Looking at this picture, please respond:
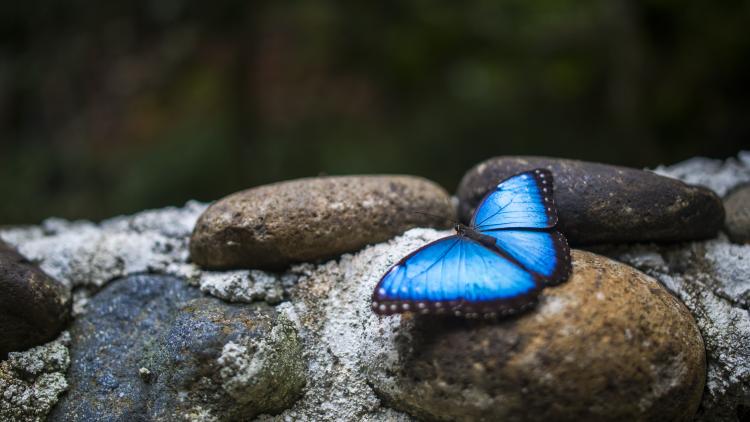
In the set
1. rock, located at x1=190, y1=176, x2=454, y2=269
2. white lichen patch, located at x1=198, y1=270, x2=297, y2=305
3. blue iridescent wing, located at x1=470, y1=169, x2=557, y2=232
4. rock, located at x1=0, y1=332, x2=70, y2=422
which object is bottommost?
rock, located at x1=0, y1=332, x2=70, y2=422

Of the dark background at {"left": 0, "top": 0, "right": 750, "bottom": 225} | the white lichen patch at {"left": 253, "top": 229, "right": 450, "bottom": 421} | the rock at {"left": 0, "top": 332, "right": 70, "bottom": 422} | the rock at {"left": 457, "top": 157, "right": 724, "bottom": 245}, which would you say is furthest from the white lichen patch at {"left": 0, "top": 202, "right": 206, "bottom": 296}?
the dark background at {"left": 0, "top": 0, "right": 750, "bottom": 225}

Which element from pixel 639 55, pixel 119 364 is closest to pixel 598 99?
pixel 639 55

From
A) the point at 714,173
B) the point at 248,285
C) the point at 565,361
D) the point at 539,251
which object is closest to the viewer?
the point at 565,361

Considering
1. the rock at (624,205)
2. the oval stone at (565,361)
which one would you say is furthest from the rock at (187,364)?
the rock at (624,205)

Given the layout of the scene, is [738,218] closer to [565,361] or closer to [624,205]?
[624,205]

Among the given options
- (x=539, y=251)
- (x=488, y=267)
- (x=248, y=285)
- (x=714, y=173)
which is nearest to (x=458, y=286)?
(x=488, y=267)

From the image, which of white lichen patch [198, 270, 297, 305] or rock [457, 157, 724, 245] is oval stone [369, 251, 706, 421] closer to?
rock [457, 157, 724, 245]
